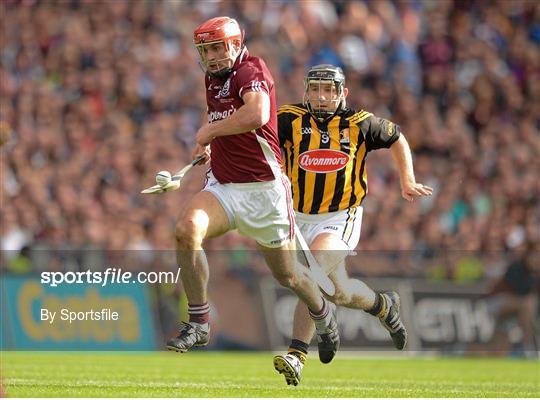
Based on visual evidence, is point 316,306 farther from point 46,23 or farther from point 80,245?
point 46,23

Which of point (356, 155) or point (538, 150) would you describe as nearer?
point (356, 155)

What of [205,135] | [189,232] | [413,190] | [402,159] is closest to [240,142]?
[205,135]

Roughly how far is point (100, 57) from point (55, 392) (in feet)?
41.7

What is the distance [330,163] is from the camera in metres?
11.1

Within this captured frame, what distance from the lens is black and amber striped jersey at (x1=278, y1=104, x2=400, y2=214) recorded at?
11.0m

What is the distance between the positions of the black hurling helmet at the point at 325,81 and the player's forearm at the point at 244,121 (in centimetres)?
156

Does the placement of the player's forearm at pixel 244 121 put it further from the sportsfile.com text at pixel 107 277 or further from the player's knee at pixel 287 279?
the sportsfile.com text at pixel 107 277

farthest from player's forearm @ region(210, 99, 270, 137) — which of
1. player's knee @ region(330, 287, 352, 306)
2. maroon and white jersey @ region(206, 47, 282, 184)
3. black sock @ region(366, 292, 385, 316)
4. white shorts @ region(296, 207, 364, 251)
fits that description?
black sock @ region(366, 292, 385, 316)

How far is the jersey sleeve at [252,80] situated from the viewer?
31.4 feet

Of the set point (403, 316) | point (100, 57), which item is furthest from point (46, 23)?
point (403, 316)

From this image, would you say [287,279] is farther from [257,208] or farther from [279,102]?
[279,102]

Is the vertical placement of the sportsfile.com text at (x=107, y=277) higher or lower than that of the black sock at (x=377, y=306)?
lower

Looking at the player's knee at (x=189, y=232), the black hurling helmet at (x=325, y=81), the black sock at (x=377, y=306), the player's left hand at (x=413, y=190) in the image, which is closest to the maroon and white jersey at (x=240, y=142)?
the player's knee at (x=189, y=232)

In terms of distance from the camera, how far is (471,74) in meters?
21.4
